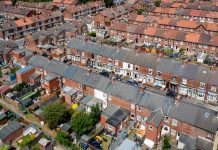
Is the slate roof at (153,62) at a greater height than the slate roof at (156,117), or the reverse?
the slate roof at (153,62)

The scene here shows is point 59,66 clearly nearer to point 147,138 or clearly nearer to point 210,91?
point 147,138

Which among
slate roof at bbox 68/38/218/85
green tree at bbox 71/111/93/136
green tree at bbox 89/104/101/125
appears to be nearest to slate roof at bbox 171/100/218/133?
slate roof at bbox 68/38/218/85

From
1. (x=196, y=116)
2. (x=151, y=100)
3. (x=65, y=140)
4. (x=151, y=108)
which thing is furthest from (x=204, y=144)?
(x=65, y=140)

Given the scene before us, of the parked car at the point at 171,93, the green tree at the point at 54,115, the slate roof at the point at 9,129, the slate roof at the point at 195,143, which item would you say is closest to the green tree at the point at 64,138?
the green tree at the point at 54,115

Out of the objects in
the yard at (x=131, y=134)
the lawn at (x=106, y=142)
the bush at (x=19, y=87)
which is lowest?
the lawn at (x=106, y=142)

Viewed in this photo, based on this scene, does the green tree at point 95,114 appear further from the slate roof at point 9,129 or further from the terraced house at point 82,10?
the terraced house at point 82,10

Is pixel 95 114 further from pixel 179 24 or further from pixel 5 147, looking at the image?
pixel 179 24

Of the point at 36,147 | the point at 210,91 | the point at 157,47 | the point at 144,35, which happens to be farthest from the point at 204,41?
the point at 36,147
